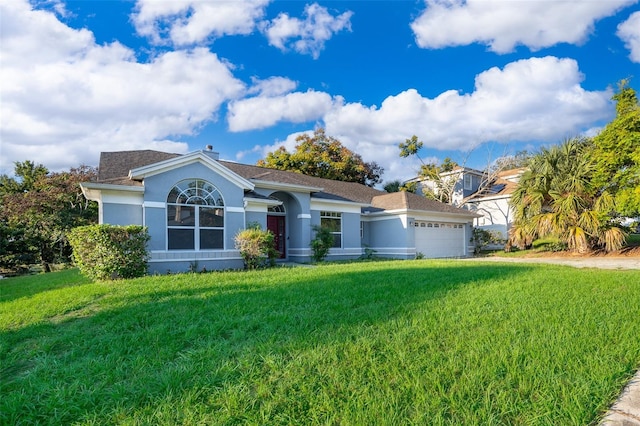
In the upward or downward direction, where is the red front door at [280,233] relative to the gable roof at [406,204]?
downward

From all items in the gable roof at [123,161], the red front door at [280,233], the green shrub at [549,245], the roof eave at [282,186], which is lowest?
the green shrub at [549,245]

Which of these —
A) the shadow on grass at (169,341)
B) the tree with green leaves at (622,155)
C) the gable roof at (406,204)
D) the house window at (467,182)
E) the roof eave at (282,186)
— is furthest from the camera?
the house window at (467,182)

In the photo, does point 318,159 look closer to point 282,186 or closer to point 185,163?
point 282,186

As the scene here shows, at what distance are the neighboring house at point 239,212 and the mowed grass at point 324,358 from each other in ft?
18.2

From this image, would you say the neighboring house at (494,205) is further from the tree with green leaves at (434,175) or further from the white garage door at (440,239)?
the white garage door at (440,239)

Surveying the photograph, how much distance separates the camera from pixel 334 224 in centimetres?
1838

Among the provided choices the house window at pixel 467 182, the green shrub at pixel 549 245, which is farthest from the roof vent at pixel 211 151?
the house window at pixel 467 182

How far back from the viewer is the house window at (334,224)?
709 inches

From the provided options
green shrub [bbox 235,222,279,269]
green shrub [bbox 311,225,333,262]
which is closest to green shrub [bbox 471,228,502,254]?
green shrub [bbox 311,225,333,262]

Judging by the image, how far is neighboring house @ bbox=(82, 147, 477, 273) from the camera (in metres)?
12.0

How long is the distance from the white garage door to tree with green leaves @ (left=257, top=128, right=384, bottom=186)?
37.6 feet

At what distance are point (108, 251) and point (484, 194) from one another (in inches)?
1023

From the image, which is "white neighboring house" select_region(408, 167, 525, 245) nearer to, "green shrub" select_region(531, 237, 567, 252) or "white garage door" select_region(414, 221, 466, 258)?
"green shrub" select_region(531, 237, 567, 252)

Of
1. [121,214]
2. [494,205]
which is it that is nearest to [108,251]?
[121,214]
